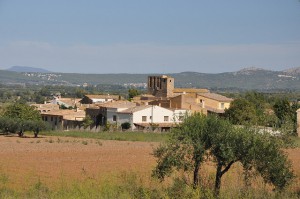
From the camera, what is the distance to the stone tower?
92.9 meters

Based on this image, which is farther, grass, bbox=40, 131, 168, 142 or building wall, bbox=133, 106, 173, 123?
building wall, bbox=133, 106, 173, 123

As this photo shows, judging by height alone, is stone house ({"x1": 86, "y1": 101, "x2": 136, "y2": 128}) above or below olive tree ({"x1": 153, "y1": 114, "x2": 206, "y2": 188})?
below

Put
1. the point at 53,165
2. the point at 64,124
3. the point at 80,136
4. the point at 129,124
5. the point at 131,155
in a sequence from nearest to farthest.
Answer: the point at 53,165
the point at 131,155
the point at 80,136
the point at 129,124
the point at 64,124

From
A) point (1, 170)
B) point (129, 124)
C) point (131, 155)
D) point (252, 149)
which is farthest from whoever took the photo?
point (129, 124)

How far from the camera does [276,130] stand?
24922mm

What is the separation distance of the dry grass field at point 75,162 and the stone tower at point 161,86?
37724 mm

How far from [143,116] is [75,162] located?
33.6 m

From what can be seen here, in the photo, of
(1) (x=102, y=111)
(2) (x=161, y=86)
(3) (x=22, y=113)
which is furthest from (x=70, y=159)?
(2) (x=161, y=86)

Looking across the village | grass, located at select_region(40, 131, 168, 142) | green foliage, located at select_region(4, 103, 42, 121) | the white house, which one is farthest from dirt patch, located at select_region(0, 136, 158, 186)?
green foliage, located at select_region(4, 103, 42, 121)

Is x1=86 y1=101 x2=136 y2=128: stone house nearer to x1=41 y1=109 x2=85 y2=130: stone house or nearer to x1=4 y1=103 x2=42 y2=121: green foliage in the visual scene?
x1=41 y1=109 x2=85 y2=130: stone house

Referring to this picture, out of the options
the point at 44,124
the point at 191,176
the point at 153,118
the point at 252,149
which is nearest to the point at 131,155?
the point at 191,176

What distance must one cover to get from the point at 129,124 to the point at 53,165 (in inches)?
1383

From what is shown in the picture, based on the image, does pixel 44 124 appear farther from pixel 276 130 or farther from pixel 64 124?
pixel 276 130

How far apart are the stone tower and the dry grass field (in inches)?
1485
